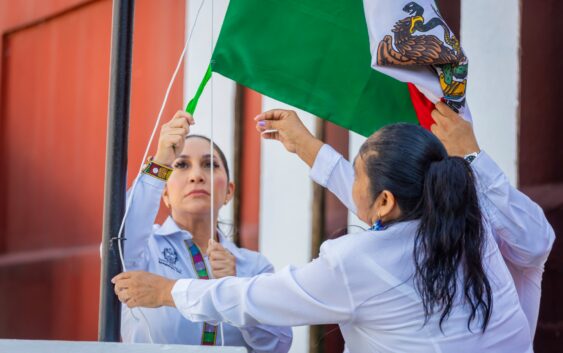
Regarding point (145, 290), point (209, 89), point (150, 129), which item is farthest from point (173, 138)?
point (150, 129)

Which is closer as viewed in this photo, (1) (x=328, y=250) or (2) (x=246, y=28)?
(1) (x=328, y=250)

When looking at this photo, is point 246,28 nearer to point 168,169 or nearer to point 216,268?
point 168,169

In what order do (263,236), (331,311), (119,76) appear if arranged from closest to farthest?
(331,311), (119,76), (263,236)

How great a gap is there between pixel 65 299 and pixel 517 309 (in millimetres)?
3222

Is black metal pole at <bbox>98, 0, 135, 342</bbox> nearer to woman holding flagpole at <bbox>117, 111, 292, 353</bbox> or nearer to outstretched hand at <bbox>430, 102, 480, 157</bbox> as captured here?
woman holding flagpole at <bbox>117, 111, 292, 353</bbox>

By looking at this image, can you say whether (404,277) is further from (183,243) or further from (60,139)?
(60,139)

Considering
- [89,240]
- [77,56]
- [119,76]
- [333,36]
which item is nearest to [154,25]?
[77,56]

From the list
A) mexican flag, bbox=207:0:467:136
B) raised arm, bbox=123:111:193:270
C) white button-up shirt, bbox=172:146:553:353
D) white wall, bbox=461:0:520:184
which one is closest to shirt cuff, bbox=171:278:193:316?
white button-up shirt, bbox=172:146:553:353

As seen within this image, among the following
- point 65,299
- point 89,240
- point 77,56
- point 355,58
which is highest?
point 77,56

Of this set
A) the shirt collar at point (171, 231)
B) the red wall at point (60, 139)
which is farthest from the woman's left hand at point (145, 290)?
the red wall at point (60, 139)

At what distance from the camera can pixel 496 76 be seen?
3.07 metres

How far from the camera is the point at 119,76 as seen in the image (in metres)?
2.23

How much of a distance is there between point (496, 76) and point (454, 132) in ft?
2.76

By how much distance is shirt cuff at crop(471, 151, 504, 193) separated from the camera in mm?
2186
